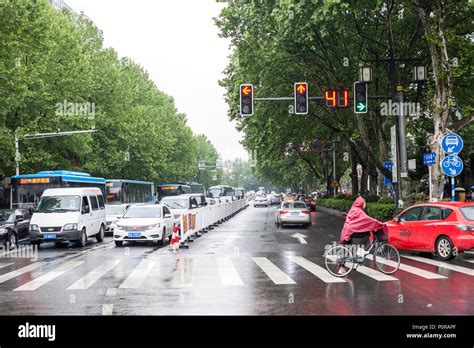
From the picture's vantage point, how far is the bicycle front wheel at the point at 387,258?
12703mm

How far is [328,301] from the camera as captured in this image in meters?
9.48

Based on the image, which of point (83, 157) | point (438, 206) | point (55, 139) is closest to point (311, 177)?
point (83, 157)

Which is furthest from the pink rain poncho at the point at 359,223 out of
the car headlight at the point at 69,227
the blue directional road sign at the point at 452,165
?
the car headlight at the point at 69,227

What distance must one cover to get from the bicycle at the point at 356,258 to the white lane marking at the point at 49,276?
6367 mm

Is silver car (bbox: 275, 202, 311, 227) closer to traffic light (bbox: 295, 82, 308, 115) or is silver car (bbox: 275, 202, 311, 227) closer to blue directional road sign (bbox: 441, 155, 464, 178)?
traffic light (bbox: 295, 82, 308, 115)

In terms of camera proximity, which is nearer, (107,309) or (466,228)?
(107,309)

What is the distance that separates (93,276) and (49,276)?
43.1 inches

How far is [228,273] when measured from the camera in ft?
43.2

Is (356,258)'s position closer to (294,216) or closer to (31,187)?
(294,216)

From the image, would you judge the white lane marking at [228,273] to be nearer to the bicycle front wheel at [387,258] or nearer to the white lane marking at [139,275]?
the white lane marking at [139,275]

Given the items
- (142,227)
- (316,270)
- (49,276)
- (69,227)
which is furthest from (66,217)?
(316,270)

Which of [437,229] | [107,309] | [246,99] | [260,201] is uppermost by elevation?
[246,99]

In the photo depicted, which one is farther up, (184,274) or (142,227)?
(142,227)
